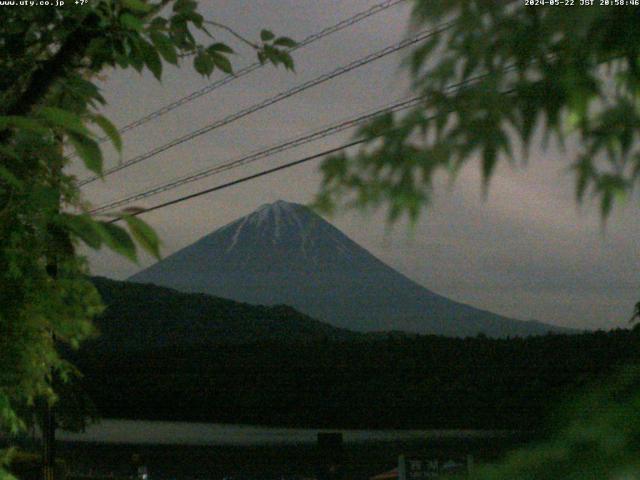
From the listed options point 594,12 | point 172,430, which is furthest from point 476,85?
point 172,430

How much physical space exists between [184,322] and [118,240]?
2613cm

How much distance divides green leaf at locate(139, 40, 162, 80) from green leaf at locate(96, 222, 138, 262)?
1414 millimetres

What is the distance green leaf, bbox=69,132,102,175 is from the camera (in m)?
1.59

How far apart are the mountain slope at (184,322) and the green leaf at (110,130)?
2270 cm

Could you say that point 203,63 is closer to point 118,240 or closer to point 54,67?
point 54,67

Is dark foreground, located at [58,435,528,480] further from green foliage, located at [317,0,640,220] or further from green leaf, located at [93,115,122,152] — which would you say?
green foliage, located at [317,0,640,220]

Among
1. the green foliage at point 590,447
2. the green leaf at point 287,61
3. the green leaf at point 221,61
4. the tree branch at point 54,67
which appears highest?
the green leaf at point 287,61

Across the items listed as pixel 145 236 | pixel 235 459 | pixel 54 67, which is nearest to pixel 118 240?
pixel 145 236

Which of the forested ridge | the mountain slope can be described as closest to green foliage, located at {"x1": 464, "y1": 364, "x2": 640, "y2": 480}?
Result: the forested ridge

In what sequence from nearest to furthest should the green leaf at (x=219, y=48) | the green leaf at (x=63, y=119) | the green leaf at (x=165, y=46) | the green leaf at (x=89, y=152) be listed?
the green leaf at (x=63, y=119) → the green leaf at (x=89, y=152) → the green leaf at (x=165, y=46) → the green leaf at (x=219, y=48)

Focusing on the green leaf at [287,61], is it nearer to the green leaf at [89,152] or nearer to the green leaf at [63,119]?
the green leaf at [89,152]

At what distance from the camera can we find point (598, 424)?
53 centimetres

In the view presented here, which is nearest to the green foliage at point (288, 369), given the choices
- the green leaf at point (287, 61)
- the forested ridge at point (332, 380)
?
the forested ridge at point (332, 380)

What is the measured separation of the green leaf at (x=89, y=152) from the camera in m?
1.59
